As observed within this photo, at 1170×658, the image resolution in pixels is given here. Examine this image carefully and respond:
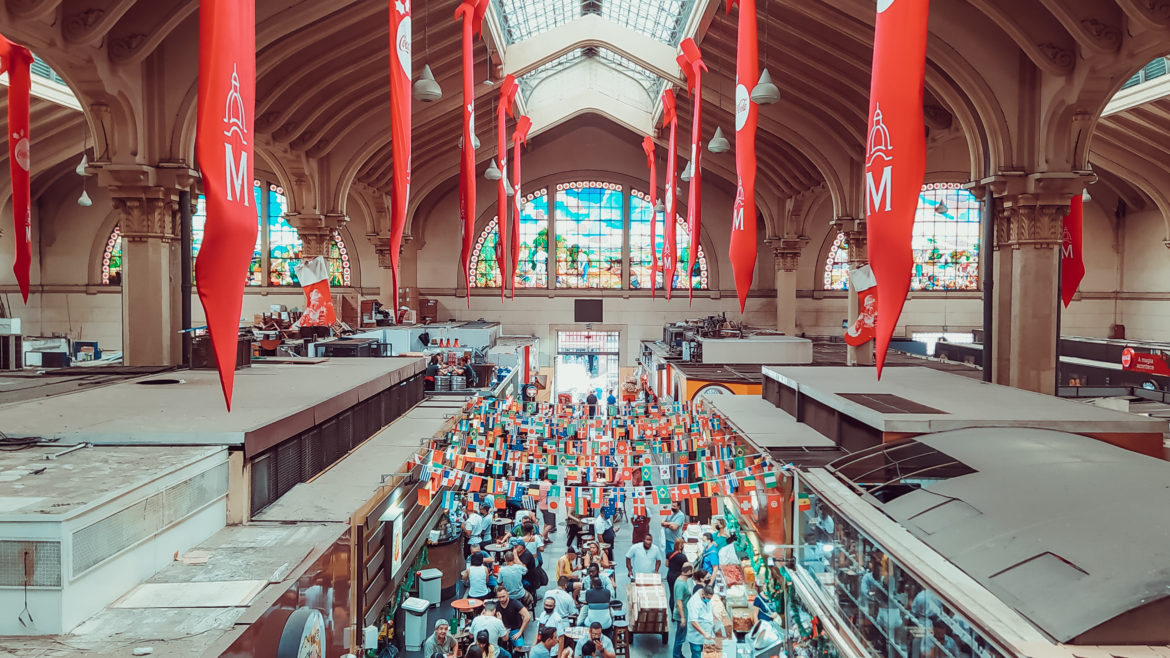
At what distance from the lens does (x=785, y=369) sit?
435 inches

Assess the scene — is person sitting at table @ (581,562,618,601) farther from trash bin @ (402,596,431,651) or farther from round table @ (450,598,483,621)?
trash bin @ (402,596,431,651)

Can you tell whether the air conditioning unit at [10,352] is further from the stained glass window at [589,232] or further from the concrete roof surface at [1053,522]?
the stained glass window at [589,232]

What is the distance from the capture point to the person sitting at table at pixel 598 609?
26.1 ft

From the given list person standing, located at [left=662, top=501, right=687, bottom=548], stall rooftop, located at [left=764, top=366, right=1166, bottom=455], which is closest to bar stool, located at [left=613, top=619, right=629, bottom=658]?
person standing, located at [left=662, top=501, right=687, bottom=548]

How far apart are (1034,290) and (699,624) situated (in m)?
6.82

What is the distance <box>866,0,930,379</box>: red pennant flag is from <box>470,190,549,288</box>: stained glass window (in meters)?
24.7

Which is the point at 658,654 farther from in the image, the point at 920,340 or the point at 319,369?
the point at 920,340

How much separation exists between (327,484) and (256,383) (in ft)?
7.12

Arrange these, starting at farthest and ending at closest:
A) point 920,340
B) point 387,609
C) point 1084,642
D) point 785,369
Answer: point 920,340 → point 785,369 → point 387,609 → point 1084,642

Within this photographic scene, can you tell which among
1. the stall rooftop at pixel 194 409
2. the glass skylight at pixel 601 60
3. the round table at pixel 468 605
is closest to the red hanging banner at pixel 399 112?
the stall rooftop at pixel 194 409

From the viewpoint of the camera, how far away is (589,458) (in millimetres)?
9352

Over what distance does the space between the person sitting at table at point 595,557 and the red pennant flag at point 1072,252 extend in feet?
24.5

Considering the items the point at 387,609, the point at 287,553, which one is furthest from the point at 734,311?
the point at 287,553

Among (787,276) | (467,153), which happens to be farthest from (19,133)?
(787,276)
